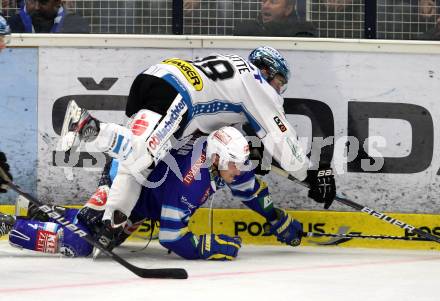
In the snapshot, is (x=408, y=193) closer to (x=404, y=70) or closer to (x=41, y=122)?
(x=404, y=70)

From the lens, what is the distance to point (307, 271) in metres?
5.05

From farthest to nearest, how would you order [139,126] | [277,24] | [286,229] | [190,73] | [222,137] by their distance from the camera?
[277,24] → [286,229] → [190,73] → [222,137] → [139,126]

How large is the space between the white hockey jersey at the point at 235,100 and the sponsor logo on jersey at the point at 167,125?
128mm

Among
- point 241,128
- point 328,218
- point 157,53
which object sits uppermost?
point 157,53

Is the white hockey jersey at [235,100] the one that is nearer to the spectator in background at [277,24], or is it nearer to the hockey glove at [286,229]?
the hockey glove at [286,229]

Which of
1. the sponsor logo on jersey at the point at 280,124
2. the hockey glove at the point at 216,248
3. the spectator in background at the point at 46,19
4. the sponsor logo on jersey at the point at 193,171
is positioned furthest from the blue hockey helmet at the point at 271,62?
the spectator in background at the point at 46,19

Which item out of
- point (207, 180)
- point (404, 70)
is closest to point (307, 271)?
point (207, 180)

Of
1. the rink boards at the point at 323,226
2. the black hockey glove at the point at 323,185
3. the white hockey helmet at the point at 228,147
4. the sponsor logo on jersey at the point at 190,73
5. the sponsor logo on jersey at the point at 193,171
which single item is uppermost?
the sponsor logo on jersey at the point at 190,73

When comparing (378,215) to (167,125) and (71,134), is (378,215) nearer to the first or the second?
(167,125)

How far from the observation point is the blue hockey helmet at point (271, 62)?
5.79m

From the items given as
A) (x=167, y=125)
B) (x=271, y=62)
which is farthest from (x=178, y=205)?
(x=271, y=62)

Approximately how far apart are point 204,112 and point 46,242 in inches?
41.0

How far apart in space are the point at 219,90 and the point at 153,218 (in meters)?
0.74

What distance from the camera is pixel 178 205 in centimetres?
534
